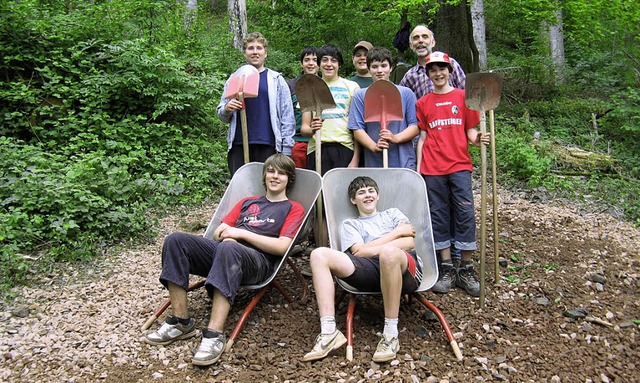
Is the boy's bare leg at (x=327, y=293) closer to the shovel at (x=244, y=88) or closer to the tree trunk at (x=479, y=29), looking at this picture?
the shovel at (x=244, y=88)

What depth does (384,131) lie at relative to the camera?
3271 mm

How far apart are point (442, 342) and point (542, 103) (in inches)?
248

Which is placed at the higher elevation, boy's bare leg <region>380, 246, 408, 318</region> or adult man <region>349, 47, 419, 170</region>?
adult man <region>349, 47, 419, 170</region>

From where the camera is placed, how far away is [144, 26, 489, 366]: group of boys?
2600 mm

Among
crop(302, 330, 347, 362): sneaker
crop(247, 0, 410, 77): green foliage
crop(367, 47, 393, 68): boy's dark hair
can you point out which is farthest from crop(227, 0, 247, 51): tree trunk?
crop(302, 330, 347, 362): sneaker

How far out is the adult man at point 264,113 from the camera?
11.5ft

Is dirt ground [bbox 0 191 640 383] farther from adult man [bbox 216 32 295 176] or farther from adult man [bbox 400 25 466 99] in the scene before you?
adult man [bbox 400 25 466 99]

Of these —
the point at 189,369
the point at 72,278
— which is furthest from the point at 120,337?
the point at 72,278

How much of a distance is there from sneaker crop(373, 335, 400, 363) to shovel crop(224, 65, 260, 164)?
61.9 inches

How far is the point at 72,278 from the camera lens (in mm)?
3506

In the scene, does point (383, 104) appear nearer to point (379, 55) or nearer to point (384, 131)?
point (384, 131)

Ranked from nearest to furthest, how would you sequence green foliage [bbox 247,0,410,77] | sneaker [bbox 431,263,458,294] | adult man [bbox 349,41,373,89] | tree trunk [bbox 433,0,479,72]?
1. sneaker [bbox 431,263,458,294]
2. adult man [bbox 349,41,373,89]
3. tree trunk [bbox 433,0,479,72]
4. green foliage [bbox 247,0,410,77]

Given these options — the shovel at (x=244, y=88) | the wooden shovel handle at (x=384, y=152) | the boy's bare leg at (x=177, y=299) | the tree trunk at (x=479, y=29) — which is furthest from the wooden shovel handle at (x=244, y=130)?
the tree trunk at (x=479, y=29)

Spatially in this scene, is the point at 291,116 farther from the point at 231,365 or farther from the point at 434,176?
the point at 231,365
